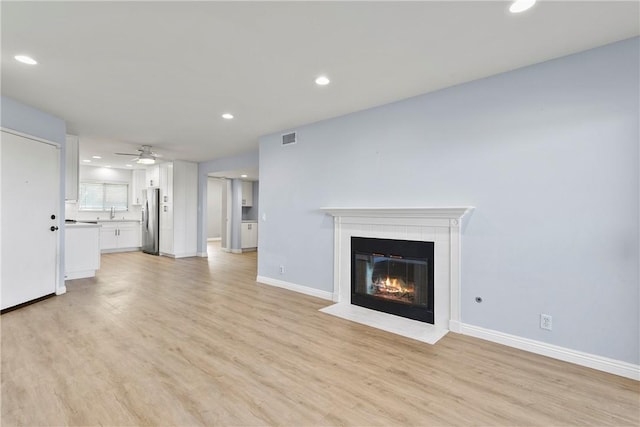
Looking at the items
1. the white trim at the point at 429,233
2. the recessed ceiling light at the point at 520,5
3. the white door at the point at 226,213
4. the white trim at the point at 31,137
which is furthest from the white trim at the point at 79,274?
the recessed ceiling light at the point at 520,5

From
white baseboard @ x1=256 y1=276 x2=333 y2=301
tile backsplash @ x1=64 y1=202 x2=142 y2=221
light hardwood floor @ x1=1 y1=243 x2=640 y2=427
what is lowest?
light hardwood floor @ x1=1 y1=243 x2=640 y2=427

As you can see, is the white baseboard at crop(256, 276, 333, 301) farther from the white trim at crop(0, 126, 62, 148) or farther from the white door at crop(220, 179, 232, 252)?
the white door at crop(220, 179, 232, 252)

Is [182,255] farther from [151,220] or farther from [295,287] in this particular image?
[295,287]

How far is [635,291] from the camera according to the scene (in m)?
2.28

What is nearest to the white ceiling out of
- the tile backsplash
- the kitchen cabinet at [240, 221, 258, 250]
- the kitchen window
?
the tile backsplash

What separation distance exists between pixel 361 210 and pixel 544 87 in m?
2.19

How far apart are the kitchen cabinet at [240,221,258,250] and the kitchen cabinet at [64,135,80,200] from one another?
4.63m

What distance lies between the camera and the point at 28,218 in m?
3.81

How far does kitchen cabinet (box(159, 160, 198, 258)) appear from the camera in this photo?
25.8 ft

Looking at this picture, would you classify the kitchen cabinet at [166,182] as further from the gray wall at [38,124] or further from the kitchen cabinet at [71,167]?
the gray wall at [38,124]

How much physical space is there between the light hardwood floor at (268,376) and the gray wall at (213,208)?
901 centimetres

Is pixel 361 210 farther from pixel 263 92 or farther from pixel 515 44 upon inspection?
pixel 515 44

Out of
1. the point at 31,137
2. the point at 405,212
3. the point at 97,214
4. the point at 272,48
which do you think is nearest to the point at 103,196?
the point at 97,214

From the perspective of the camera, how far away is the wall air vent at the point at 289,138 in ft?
15.6
